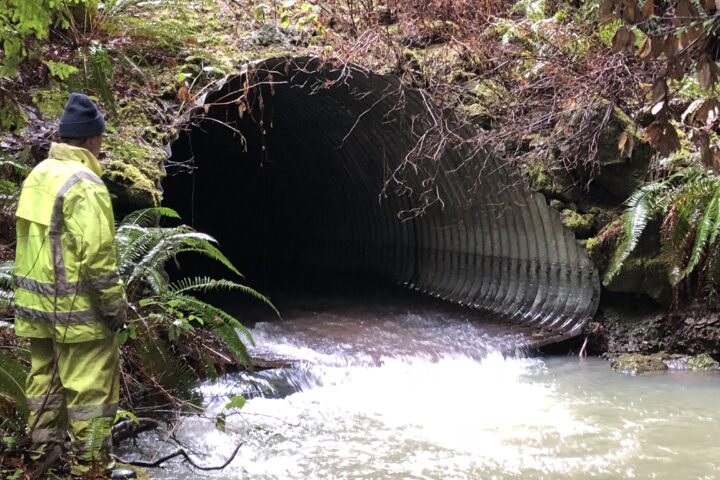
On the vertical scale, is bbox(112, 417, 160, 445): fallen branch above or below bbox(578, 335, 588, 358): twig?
below

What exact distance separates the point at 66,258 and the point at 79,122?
0.69 meters

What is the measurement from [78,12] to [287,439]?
3975 mm

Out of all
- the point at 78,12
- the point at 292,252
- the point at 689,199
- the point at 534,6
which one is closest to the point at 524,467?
the point at 689,199

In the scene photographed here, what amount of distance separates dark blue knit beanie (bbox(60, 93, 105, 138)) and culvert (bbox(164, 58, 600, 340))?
2.85 meters

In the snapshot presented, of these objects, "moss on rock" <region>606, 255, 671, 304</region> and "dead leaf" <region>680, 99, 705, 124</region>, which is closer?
"dead leaf" <region>680, 99, 705, 124</region>

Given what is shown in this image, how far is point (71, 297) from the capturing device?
3.22 meters

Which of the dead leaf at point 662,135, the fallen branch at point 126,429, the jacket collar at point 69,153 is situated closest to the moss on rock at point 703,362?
the dead leaf at point 662,135

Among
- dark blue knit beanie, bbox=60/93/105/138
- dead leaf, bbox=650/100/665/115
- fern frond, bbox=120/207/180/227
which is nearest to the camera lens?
dead leaf, bbox=650/100/665/115

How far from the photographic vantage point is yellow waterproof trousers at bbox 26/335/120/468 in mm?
3227

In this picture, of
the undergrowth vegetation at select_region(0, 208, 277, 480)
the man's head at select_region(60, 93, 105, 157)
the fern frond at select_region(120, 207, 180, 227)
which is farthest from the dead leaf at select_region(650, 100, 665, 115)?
the fern frond at select_region(120, 207, 180, 227)

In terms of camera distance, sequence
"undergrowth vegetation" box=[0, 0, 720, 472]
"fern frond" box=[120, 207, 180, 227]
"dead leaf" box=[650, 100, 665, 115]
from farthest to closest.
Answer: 1. "fern frond" box=[120, 207, 180, 227]
2. "undergrowth vegetation" box=[0, 0, 720, 472]
3. "dead leaf" box=[650, 100, 665, 115]

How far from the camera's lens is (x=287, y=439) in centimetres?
500

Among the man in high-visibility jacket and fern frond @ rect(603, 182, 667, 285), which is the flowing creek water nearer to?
the man in high-visibility jacket

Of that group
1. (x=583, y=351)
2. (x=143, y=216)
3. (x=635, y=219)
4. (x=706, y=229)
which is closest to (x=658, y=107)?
(x=143, y=216)
